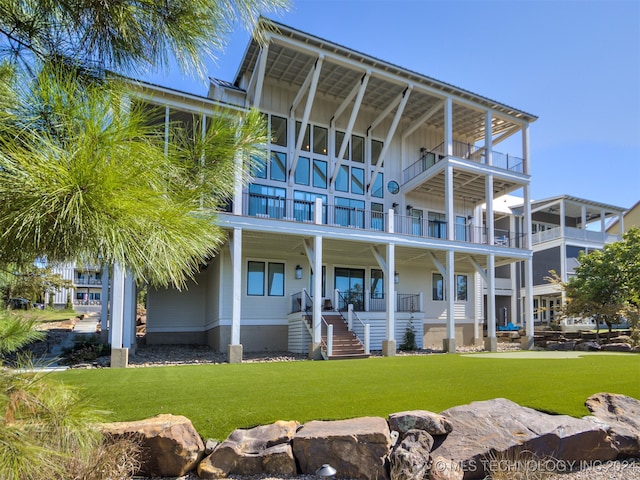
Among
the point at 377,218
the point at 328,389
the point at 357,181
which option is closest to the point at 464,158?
the point at 377,218

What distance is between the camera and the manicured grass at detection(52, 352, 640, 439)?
5.16 metres

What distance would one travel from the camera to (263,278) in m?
16.1

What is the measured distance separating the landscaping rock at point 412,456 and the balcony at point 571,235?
84.6 ft

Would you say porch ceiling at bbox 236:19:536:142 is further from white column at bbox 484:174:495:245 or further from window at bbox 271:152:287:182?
white column at bbox 484:174:495:245

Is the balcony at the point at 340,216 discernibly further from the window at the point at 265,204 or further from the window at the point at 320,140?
the window at the point at 320,140

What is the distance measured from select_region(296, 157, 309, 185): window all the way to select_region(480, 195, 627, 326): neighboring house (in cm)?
1472

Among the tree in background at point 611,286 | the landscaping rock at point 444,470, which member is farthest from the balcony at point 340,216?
the landscaping rock at point 444,470

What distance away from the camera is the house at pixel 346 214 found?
46.4 feet

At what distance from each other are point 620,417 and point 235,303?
31.0ft

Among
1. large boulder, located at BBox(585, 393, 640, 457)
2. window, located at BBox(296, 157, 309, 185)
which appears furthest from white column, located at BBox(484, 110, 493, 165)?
large boulder, located at BBox(585, 393, 640, 457)

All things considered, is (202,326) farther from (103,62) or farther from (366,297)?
(103,62)

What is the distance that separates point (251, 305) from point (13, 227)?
45.7 ft

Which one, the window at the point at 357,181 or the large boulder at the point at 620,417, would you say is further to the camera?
the window at the point at 357,181

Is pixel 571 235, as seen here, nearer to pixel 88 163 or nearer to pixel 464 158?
pixel 464 158
